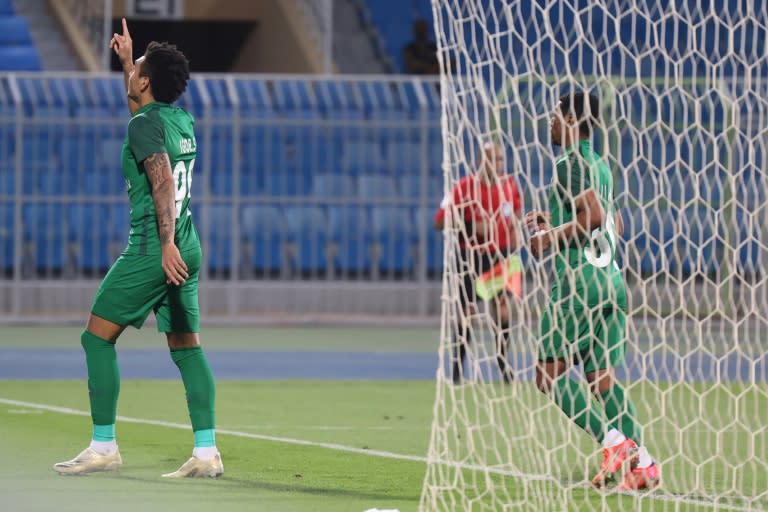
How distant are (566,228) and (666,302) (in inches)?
471

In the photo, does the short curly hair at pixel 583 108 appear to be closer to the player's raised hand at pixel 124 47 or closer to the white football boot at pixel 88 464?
the player's raised hand at pixel 124 47

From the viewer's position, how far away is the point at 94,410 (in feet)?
24.1

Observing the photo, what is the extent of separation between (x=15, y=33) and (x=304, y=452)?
57.6 ft

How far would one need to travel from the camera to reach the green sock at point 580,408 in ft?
23.3

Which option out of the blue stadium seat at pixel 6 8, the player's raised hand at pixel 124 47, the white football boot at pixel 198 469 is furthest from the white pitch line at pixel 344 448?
the blue stadium seat at pixel 6 8

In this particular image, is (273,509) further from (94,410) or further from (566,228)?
(566,228)

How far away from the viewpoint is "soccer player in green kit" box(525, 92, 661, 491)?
6.95 metres

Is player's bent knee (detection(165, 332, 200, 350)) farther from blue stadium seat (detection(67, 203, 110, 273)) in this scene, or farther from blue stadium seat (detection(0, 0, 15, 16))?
blue stadium seat (detection(0, 0, 15, 16))

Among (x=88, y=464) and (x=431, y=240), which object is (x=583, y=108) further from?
(x=431, y=240)

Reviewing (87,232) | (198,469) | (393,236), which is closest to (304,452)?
(198,469)

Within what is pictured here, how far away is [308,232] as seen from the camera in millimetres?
19625

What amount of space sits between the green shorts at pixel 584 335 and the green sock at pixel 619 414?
4.9 inches

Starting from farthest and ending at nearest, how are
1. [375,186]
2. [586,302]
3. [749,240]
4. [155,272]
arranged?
[375,186], [155,272], [586,302], [749,240]

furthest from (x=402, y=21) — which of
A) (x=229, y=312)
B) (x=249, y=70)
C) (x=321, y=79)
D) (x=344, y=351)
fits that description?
(x=344, y=351)
